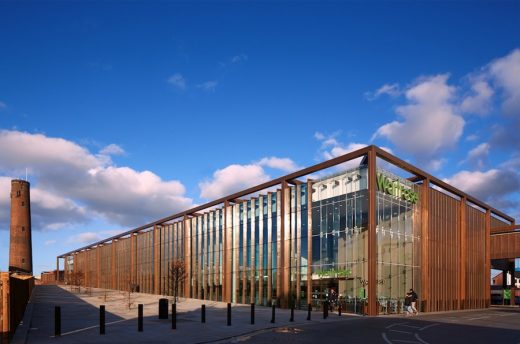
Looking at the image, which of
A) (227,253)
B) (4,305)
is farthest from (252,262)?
(4,305)

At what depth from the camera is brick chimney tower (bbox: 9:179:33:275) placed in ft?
226

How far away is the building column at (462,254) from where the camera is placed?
45312 millimetres

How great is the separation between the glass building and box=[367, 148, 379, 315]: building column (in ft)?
0.21

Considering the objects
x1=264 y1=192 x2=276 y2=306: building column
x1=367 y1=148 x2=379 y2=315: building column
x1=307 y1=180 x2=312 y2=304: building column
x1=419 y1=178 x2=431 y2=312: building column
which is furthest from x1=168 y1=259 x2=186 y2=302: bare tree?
x1=419 y1=178 x2=431 y2=312: building column

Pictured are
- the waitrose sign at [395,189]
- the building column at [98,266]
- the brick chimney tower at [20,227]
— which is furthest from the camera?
the building column at [98,266]

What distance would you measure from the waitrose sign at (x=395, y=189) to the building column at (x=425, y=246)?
47.0 inches

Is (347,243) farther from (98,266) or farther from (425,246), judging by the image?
(98,266)

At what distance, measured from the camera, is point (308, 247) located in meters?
37.2

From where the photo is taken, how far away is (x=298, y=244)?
38.3m

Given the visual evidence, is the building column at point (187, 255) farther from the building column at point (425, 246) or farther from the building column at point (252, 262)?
the building column at point (425, 246)

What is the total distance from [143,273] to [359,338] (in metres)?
57.8

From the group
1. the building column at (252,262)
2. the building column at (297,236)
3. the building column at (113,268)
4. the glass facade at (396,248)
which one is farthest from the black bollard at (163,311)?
the building column at (113,268)

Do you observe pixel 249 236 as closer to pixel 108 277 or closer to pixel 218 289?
pixel 218 289

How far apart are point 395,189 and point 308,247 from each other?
25.3 feet
